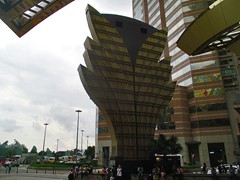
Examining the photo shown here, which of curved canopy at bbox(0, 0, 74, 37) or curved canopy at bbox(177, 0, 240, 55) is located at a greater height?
curved canopy at bbox(0, 0, 74, 37)

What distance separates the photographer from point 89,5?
29.1 metres

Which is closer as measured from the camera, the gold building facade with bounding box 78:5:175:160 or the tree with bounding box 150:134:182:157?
the gold building facade with bounding box 78:5:175:160

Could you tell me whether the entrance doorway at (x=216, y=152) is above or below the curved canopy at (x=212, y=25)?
below

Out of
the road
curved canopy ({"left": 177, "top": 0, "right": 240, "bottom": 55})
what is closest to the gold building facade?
the road

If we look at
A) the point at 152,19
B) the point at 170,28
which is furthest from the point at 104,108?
the point at 152,19

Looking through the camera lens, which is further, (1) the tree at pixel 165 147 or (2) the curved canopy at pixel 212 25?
(1) the tree at pixel 165 147

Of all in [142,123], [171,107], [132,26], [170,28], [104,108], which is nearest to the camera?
[104,108]

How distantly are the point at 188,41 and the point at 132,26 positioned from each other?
19423 mm

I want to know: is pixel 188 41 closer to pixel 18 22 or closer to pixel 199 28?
pixel 199 28

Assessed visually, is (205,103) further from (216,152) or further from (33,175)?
(33,175)

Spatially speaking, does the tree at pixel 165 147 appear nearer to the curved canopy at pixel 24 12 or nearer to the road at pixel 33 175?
the road at pixel 33 175

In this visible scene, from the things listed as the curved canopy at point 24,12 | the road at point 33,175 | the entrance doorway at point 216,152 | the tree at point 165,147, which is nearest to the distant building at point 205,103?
the entrance doorway at point 216,152

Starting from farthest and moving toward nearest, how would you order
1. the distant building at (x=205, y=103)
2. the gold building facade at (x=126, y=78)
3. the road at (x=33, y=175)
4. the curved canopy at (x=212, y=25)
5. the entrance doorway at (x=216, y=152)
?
the entrance doorway at (x=216, y=152) → the distant building at (x=205, y=103) → the road at (x=33, y=175) → the gold building facade at (x=126, y=78) → the curved canopy at (x=212, y=25)

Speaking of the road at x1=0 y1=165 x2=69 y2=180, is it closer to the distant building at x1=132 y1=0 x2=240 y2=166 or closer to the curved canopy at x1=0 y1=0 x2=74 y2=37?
the curved canopy at x1=0 y1=0 x2=74 y2=37
